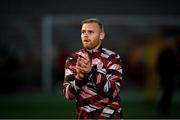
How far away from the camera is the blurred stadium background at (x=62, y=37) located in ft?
51.1

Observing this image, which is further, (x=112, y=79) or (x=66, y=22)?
(x=66, y=22)

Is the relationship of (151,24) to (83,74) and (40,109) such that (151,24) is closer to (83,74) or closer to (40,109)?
(40,109)

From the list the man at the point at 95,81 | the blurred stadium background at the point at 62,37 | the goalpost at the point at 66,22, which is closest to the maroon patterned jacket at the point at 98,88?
the man at the point at 95,81

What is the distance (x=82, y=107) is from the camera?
3.48m

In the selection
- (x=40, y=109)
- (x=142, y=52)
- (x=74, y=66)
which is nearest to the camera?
(x=74, y=66)

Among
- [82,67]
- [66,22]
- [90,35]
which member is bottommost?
[66,22]

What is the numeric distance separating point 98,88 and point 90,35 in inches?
13.0

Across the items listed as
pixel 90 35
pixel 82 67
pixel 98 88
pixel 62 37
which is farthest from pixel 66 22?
pixel 82 67

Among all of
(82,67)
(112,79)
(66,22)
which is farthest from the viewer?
(66,22)

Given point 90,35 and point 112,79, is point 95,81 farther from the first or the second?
point 90,35

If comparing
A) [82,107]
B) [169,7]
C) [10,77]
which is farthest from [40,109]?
[82,107]

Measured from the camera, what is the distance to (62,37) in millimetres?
16188

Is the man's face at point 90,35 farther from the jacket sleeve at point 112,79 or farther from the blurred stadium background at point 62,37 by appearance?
the blurred stadium background at point 62,37

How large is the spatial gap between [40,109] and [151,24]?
5355 millimetres
